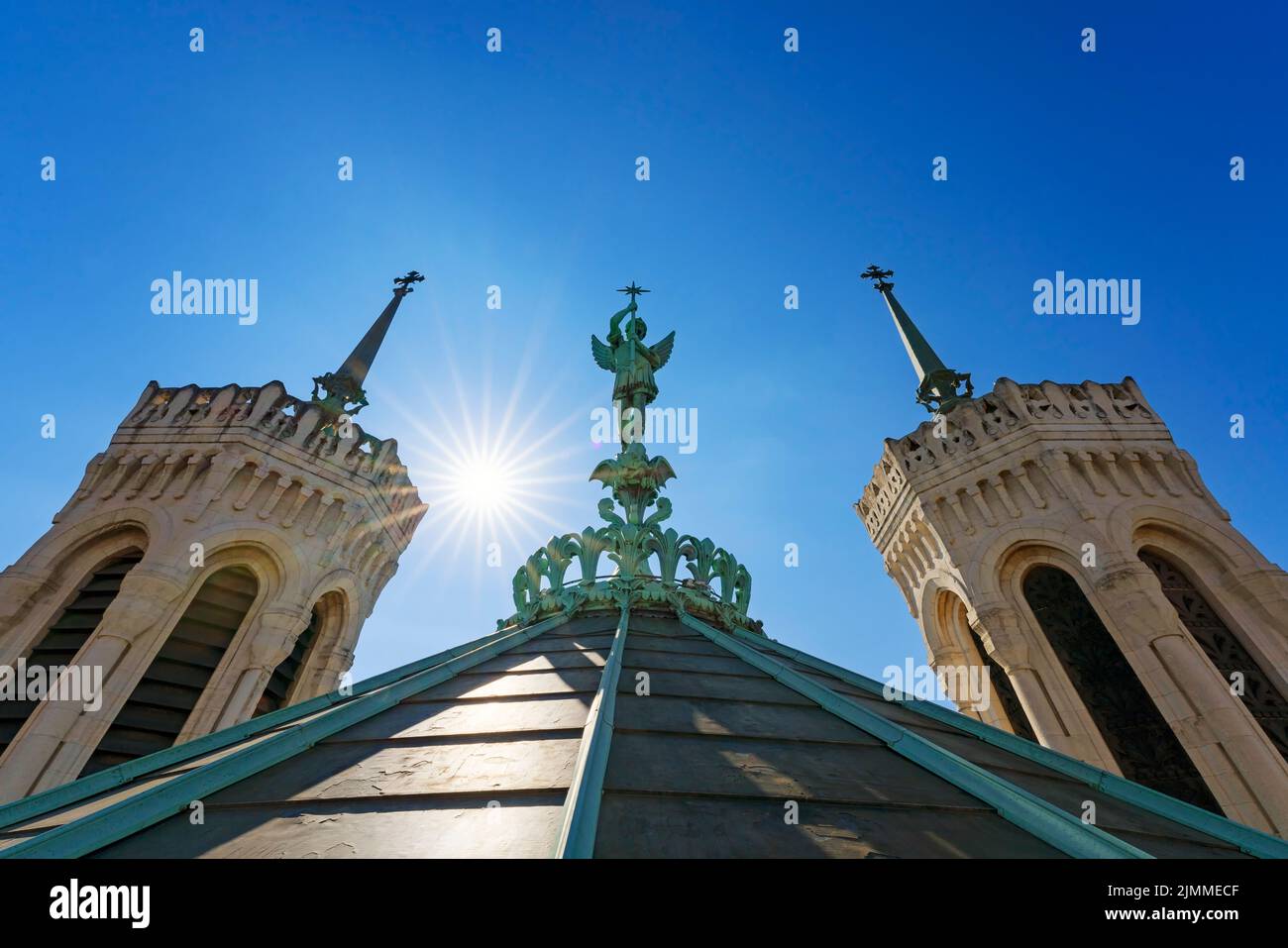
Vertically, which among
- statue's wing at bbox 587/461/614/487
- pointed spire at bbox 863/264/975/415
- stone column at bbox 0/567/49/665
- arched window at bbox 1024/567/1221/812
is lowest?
arched window at bbox 1024/567/1221/812

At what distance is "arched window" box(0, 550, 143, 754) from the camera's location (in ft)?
35.9

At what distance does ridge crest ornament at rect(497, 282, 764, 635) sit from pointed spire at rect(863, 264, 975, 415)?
42.5ft

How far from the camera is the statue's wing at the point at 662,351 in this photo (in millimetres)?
10523

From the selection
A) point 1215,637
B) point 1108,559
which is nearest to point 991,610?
point 1108,559

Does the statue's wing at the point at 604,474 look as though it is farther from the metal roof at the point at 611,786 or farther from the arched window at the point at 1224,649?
the arched window at the point at 1224,649

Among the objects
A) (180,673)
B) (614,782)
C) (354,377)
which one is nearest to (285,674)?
(180,673)

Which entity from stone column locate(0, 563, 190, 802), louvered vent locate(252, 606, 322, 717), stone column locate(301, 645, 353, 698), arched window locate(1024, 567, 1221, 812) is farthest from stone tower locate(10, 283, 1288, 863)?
stone column locate(301, 645, 353, 698)

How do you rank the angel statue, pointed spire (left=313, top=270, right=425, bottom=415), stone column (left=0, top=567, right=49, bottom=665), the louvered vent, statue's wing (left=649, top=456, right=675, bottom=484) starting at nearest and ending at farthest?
statue's wing (left=649, top=456, right=675, bottom=484), the angel statue, stone column (left=0, top=567, right=49, bottom=665), the louvered vent, pointed spire (left=313, top=270, right=425, bottom=415)

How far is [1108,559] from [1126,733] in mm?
3370

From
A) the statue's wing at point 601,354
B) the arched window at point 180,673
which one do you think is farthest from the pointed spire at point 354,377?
the statue's wing at point 601,354

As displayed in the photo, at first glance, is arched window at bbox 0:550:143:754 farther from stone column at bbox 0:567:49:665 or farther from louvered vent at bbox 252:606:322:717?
louvered vent at bbox 252:606:322:717

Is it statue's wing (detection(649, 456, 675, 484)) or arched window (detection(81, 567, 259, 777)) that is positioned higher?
statue's wing (detection(649, 456, 675, 484))

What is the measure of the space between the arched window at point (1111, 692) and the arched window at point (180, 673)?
58.5 ft
